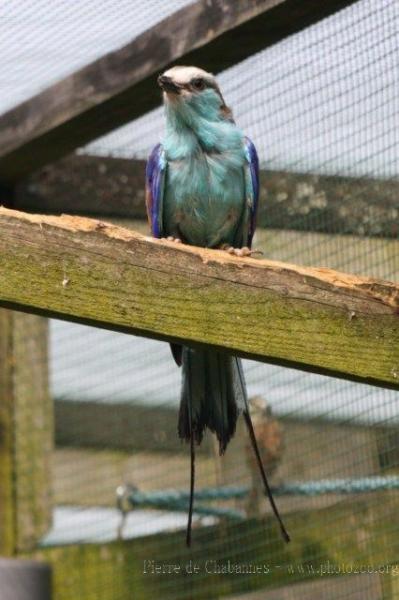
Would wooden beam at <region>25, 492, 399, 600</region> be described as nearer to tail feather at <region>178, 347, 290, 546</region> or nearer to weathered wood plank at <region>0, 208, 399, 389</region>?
tail feather at <region>178, 347, 290, 546</region>

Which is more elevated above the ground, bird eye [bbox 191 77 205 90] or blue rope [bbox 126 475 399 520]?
bird eye [bbox 191 77 205 90]

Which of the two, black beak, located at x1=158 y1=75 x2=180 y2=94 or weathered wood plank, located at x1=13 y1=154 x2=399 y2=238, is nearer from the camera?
black beak, located at x1=158 y1=75 x2=180 y2=94

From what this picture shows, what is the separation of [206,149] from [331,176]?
0.47 m

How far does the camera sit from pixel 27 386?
502cm

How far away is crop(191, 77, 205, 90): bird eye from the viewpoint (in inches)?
163

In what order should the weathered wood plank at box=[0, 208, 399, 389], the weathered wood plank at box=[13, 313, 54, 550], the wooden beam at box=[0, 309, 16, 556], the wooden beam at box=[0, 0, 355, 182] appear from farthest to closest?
the weathered wood plank at box=[13, 313, 54, 550]
the wooden beam at box=[0, 309, 16, 556]
the wooden beam at box=[0, 0, 355, 182]
the weathered wood plank at box=[0, 208, 399, 389]

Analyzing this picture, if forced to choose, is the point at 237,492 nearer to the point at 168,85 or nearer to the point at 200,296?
the point at 168,85

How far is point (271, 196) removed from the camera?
15.1 ft

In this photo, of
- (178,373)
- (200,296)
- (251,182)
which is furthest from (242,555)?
(200,296)

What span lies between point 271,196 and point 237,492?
3.85 feet

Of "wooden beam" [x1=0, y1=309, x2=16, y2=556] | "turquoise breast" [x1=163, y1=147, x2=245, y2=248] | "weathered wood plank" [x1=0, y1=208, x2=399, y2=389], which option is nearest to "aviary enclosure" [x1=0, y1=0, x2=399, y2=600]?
"wooden beam" [x1=0, y1=309, x2=16, y2=556]

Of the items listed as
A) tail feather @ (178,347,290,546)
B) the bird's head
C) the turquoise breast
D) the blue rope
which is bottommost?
the blue rope

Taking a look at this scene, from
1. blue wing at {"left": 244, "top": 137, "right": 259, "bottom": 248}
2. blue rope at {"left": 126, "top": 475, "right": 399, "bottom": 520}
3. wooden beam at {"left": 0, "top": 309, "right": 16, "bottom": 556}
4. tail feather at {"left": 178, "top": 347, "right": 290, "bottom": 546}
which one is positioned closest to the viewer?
tail feather at {"left": 178, "top": 347, "right": 290, "bottom": 546}

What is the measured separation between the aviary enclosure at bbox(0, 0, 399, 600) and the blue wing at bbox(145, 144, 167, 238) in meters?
0.23
